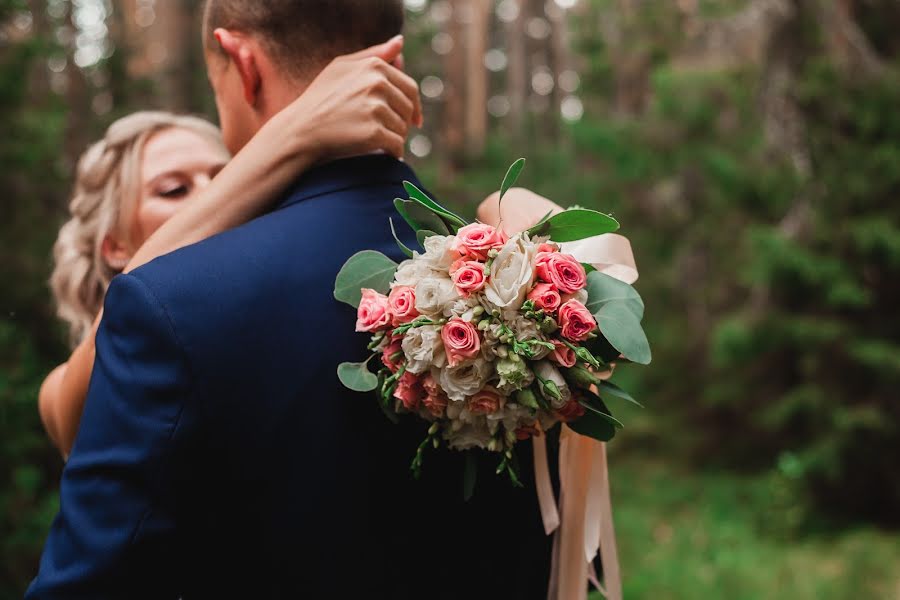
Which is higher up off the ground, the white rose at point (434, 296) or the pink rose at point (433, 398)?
the white rose at point (434, 296)

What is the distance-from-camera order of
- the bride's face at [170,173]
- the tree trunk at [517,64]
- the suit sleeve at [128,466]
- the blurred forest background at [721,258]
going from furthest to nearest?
the tree trunk at [517,64] → the blurred forest background at [721,258] → the bride's face at [170,173] → the suit sleeve at [128,466]

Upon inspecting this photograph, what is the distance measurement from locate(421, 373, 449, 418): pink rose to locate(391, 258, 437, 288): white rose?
17 cm

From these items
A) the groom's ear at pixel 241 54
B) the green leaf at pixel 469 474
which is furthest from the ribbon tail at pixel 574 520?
the groom's ear at pixel 241 54

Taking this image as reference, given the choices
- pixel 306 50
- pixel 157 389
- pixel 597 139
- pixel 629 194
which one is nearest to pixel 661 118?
pixel 597 139

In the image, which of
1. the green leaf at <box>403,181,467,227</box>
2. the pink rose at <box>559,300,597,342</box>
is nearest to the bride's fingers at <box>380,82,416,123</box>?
the green leaf at <box>403,181,467,227</box>

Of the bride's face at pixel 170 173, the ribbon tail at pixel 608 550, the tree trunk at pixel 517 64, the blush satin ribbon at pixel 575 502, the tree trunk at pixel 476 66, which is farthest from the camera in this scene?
the tree trunk at pixel 517 64

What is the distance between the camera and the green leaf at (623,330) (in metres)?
1.33

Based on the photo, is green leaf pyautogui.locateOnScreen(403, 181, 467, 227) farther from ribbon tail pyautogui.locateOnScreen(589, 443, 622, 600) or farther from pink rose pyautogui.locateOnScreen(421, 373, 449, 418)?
ribbon tail pyautogui.locateOnScreen(589, 443, 622, 600)

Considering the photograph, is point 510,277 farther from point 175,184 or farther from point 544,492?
point 175,184

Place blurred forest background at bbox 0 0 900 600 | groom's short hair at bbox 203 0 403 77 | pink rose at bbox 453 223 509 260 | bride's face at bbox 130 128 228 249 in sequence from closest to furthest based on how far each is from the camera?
pink rose at bbox 453 223 509 260 < groom's short hair at bbox 203 0 403 77 < bride's face at bbox 130 128 228 249 < blurred forest background at bbox 0 0 900 600

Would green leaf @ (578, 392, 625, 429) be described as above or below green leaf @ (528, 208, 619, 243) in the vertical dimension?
below

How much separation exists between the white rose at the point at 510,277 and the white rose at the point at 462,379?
0.36 ft

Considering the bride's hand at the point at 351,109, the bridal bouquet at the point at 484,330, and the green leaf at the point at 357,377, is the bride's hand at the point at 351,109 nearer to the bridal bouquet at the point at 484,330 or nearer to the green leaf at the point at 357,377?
the bridal bouquet at the point at 484,330

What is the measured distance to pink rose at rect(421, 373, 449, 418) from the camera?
4.43 ft
